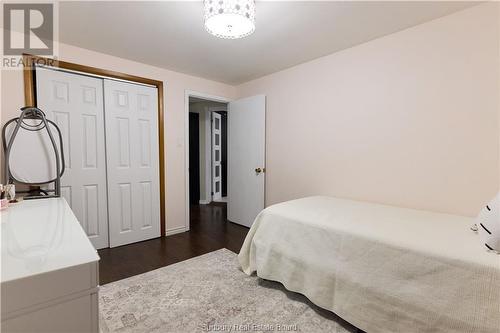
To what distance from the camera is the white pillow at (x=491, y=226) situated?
121 centimetres

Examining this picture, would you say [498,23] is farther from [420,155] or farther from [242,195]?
[242,195]

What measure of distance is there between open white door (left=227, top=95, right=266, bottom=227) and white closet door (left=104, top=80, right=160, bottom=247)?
122 cm

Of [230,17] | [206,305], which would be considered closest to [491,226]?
[206,305]

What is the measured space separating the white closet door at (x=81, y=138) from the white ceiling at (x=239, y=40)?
437 millimetres

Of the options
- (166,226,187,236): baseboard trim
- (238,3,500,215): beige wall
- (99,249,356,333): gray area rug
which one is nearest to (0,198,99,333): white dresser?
(99,249,356,333): gray area rug

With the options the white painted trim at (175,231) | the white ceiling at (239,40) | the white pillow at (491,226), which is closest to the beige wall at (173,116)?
the white painted trim at (175,231)

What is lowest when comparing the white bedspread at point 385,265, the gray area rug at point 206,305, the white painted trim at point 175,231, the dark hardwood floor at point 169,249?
the gray area rug at point 206,305

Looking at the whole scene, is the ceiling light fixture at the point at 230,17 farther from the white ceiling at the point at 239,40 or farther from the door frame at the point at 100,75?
the door frame at the point at 100,75

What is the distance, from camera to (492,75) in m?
1.75

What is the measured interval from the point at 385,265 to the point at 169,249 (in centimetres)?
232

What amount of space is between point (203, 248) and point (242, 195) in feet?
3.74

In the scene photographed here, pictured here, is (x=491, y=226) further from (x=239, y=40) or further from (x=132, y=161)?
(x=132, y=161)

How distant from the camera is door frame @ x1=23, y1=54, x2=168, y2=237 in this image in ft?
7.50

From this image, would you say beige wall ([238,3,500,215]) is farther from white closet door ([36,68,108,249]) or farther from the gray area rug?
white closet door ([36,68,108,249])
